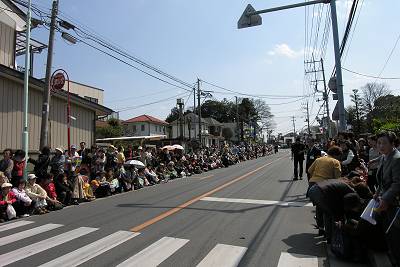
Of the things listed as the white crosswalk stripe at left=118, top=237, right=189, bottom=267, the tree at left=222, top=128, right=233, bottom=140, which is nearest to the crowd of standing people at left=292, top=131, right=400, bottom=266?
the white crosswalk stripe at left=118, top=237, right=189, bottom=267

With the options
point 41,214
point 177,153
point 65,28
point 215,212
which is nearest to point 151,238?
point 215,212

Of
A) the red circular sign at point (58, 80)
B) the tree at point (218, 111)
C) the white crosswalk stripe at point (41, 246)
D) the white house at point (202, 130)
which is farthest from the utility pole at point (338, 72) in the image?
the tree at point (218, 111)

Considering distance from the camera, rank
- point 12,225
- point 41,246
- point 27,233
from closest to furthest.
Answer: point 41,246 → point 27,233 → point 12,225

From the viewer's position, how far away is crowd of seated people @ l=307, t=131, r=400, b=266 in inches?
196

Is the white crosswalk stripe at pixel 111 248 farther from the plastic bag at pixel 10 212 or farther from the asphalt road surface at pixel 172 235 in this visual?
the plastic bag at pixel 10 212

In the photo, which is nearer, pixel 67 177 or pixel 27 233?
pixel 27 233

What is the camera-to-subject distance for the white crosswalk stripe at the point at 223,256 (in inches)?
241

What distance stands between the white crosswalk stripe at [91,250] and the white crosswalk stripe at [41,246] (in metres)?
0.68

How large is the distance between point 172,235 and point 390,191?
4425 mm

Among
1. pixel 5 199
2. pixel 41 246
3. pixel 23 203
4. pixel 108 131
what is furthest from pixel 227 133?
pixel 41 246

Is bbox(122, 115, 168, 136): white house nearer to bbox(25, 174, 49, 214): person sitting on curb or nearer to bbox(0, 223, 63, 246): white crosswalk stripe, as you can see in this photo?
bbox(25, 174, 49, 214): person sitting on curb

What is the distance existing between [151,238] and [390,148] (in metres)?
4.62

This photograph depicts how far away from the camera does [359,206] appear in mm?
6238

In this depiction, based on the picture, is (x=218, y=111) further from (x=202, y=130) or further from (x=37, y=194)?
(x=37, y=194)
